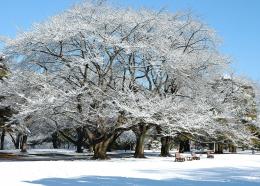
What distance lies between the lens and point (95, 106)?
31.2m

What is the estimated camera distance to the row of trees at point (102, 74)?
2992cm

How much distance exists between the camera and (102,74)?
32.0 metres

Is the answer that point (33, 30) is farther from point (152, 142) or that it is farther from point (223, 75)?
point (152, 142)

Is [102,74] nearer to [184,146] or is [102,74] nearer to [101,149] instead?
[101,149]

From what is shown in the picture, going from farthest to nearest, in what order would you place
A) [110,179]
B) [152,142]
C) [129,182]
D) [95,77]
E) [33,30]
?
[152,142]
[95,77]
[33,30]
[110,179]
[129,182]

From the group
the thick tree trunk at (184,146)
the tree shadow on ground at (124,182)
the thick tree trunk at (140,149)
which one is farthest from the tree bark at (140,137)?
the tree shadow on ground at (124,182)

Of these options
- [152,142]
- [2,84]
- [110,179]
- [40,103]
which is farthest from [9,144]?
[110,179]

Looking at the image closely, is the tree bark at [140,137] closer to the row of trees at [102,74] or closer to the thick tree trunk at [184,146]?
the row of trees at [102,74]

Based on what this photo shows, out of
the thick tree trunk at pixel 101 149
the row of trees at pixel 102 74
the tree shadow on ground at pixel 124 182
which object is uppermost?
the row of trees at pixel 102 74

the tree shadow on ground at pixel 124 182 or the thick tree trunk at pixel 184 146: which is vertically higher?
the thick tree trunk at pixel 184 146

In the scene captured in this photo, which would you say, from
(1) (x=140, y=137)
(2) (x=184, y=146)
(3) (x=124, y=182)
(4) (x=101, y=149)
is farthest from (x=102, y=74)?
(2) (x=184, y=146)

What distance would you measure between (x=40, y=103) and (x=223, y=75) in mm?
18192

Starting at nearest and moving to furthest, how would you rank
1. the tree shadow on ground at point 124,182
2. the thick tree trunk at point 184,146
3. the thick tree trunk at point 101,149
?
1. the tree shadow on ground at point 124,182
2. the thick tree trunk at point 101,149
3. the thick tree trunk at point 184,146

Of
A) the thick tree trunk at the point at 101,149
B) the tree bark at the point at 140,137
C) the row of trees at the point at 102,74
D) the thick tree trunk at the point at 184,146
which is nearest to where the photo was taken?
the row of trees at the point at 102,74
